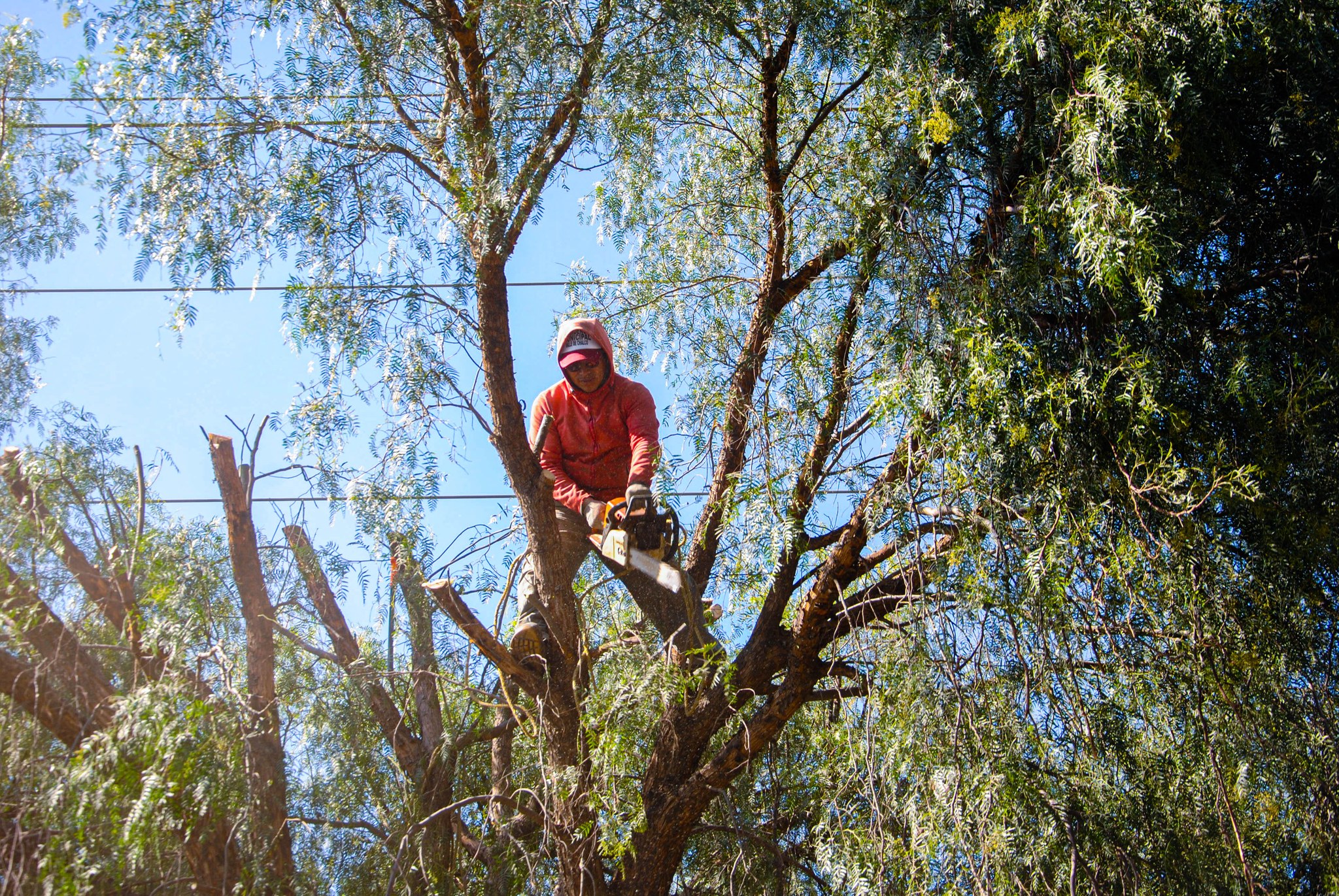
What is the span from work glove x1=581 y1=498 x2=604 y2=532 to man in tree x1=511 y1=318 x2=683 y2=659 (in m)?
0.01

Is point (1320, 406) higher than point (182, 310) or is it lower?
lower

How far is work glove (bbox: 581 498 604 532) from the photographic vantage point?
4.38 m

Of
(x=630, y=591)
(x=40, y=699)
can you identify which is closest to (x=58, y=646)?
(x=40, y=699)

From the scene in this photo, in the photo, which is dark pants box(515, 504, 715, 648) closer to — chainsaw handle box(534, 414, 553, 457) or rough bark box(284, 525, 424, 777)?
chainsaw handle box(534, 414, 553, 457)

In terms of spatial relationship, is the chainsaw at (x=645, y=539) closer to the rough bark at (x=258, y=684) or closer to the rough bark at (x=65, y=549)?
the rough bark at (x=258, y=684)

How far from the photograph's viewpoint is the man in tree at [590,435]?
4.56m

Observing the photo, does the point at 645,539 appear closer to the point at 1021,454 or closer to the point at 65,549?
the point at 1021,454

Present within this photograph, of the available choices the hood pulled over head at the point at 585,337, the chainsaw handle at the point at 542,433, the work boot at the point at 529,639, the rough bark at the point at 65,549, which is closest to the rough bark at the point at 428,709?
the work boot at the point at 529,639

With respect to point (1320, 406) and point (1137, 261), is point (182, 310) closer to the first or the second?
point (1137, 261)

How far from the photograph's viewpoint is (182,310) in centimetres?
409

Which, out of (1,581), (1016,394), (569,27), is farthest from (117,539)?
(1016,394)

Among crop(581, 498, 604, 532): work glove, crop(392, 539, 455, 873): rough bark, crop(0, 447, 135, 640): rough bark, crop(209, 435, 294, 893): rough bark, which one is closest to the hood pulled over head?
crop(581, 498, 604, 532): work glove

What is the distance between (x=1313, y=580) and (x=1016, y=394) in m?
1.15

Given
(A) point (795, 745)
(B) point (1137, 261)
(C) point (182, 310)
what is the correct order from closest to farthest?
(B) point (1137, 261), (C) point (182, 310), (A) point (795, 745)
